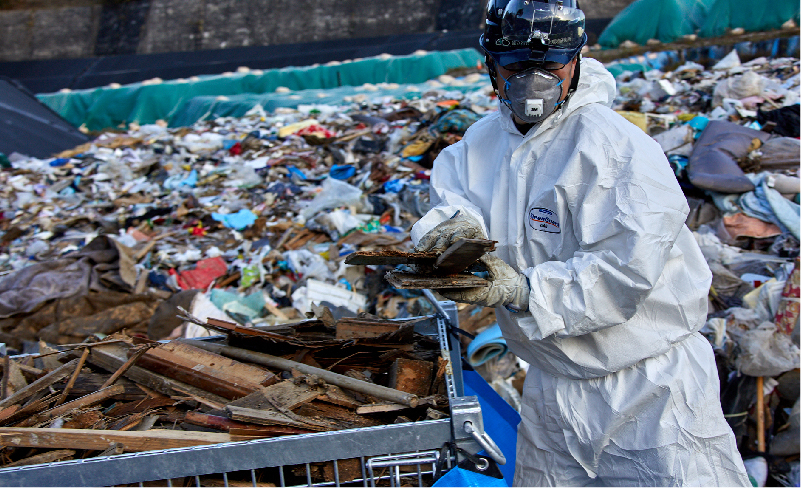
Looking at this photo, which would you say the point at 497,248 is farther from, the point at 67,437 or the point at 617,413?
the point at 67,437

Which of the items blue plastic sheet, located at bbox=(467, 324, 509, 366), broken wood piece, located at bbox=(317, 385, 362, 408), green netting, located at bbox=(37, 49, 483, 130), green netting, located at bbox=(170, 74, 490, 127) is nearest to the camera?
broken wood piece, located at bbox=(317, 385, 362, 408)

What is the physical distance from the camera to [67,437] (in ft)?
4.92

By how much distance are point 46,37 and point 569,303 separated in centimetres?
3481

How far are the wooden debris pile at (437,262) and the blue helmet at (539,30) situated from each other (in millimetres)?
666

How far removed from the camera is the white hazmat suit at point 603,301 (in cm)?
155

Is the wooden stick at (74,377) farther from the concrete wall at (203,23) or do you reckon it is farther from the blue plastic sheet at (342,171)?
the concrete wall at (203,23)

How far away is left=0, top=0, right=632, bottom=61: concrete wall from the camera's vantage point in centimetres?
2600

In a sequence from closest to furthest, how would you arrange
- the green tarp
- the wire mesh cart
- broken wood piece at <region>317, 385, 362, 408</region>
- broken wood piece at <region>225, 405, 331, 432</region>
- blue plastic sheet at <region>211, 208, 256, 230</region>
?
the wire mesh cart → broken wood piece at <region>225, 405, 331, 432</region> → broken wood piece at <region>317, 385, 362, 408</region> → blue plastic sheet at <region>211, 208, 256, 230</region> → the green tarp

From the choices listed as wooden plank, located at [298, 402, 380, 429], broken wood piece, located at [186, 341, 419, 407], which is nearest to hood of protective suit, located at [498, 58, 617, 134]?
broken wood piece, located at [186, 341, 419, 407]

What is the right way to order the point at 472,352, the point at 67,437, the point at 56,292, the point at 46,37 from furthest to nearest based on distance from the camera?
the point at 46,37
the point at 56,292
the point at 472,352
the point at 67,437

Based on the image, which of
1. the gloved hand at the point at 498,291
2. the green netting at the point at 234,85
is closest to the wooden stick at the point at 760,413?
the gloved hand at the point at 498,291

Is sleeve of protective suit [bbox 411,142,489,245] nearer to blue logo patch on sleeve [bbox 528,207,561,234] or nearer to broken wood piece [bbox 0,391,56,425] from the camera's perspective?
blue logo patch on sleeve [bbox 528,207,561,234]

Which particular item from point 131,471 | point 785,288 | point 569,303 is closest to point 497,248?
point 569,303

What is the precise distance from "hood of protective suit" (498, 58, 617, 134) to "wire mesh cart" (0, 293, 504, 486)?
98 cm
